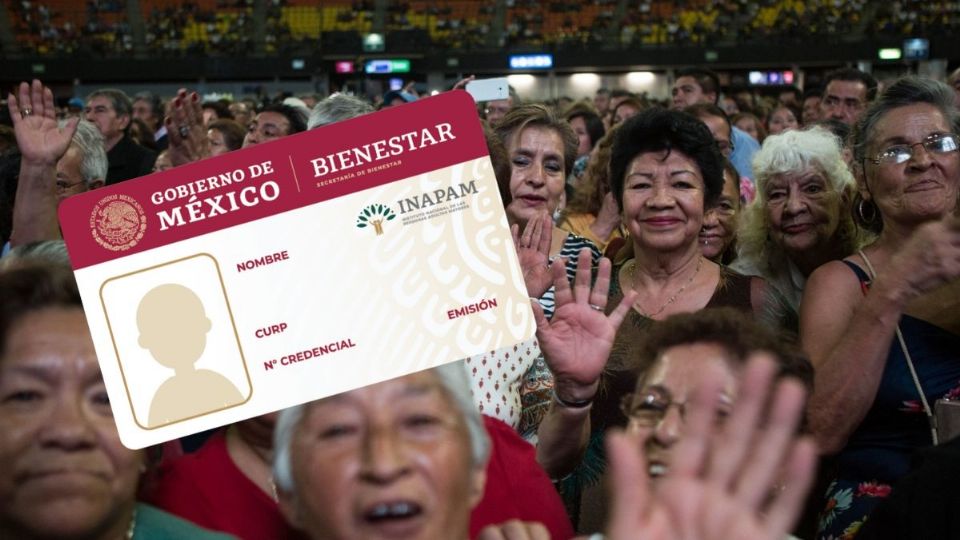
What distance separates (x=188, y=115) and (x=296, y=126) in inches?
37.1

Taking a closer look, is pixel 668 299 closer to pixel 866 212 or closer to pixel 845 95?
pixel 866 212

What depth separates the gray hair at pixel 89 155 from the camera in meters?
3.21

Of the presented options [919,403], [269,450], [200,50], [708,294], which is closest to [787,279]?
[708,294]

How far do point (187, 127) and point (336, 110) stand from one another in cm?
85

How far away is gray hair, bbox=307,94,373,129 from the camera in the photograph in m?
3.30

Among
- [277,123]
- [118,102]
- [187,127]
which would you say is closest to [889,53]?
[118,102]

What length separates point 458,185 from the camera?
48.4 inches

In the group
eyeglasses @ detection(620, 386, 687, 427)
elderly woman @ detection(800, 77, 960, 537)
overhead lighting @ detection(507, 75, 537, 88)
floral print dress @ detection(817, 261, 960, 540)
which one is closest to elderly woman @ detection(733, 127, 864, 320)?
elderly woman @ detection(800, 77, 960, 537)

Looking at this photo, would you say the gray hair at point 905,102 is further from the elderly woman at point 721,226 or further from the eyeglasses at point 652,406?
the eyeglasses at point 652,406

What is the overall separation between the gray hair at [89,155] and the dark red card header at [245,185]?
2.14m

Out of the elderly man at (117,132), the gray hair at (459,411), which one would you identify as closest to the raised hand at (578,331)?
the gray hair at (459,411)

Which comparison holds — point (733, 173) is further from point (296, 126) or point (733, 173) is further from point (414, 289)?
Answer: point (414, 289)

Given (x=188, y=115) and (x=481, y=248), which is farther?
(x=188, y=115)

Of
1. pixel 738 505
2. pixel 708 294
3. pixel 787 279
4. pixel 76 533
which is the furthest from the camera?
pixel 787 279
